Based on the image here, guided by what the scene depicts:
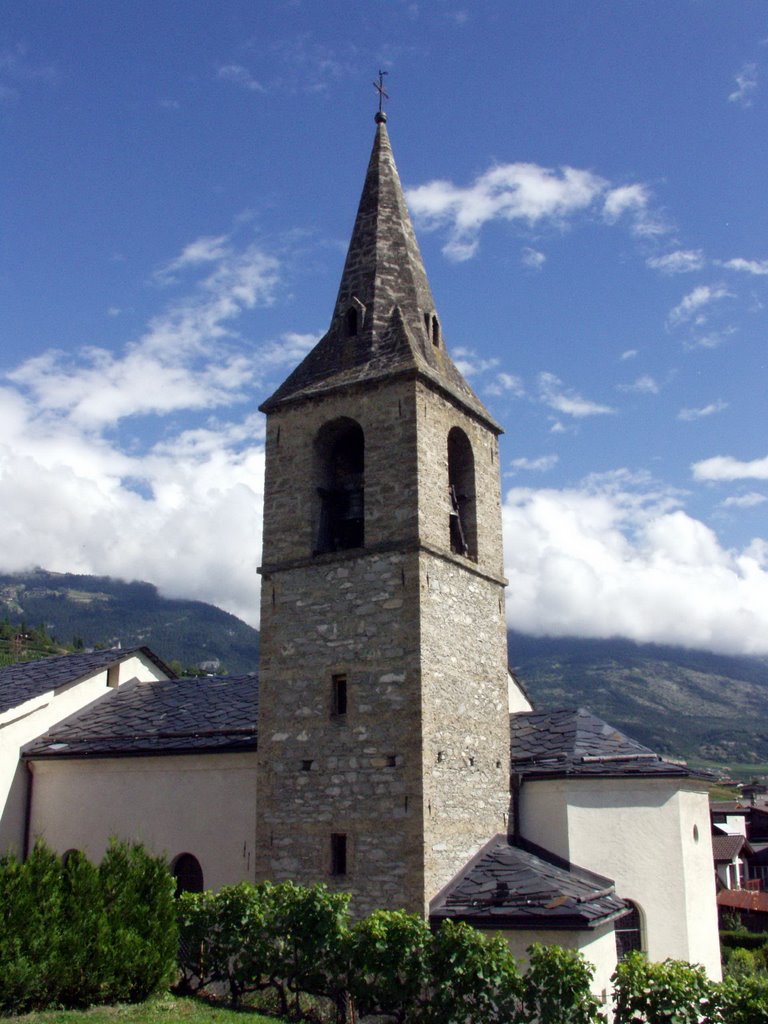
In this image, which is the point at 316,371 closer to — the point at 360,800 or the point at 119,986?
the point at 360,800

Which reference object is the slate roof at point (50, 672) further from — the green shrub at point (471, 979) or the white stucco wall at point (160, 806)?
the green shrub at point (471, 979)

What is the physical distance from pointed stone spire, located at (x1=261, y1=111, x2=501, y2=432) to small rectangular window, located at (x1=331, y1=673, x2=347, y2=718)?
5.80 m

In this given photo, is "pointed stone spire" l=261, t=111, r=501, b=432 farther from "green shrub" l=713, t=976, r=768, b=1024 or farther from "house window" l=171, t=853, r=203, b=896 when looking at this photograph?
"green shrub" l=713, t=976, r=768, b=1024

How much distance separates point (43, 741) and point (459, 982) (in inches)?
570

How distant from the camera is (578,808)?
1723 centimetres

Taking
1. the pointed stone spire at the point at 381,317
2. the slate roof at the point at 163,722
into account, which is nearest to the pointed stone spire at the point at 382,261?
the pointed stone spire at the point at 381,317

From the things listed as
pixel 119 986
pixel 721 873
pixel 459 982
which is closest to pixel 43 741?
pixel 119 986

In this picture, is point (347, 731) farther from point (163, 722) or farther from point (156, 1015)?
point (163, 722)

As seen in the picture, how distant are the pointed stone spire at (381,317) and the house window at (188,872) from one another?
9548mm

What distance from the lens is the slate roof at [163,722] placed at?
20.1m

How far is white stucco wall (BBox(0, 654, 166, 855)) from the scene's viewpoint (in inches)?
875

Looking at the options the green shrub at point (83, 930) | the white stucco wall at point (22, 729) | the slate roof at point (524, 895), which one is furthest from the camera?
the white stucco wall at point (22, 729)

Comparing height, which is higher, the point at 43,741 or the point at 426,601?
the point at 426,601

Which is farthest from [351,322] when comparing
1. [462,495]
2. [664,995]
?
[664,995]
